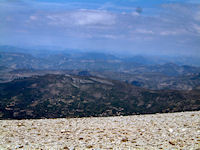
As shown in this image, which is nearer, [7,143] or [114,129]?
[7,143]

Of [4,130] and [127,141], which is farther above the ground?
[127,141]

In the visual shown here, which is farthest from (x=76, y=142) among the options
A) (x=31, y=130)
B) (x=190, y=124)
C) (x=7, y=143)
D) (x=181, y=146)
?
(x=190, y=124)

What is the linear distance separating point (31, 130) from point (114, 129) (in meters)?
8.78

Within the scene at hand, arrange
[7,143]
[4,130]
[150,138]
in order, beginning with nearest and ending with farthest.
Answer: [7,143]
[150,138]
[4,130]

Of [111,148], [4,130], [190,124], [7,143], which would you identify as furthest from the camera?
[190,124]

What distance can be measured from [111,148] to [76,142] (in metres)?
3.24

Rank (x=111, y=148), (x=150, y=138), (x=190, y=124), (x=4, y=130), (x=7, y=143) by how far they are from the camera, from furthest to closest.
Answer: (x=190, y=124), (x=4, y=130), (x=150, y=138), (x=7, y=143), (x=111, y=148)

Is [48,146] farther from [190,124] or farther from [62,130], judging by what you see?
[190,124]

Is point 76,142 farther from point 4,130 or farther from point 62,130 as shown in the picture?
point 4,130

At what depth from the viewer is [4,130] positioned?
806 inches

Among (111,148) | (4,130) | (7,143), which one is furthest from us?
(4,130)

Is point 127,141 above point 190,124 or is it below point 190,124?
above

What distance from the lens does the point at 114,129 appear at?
2138 centimetres

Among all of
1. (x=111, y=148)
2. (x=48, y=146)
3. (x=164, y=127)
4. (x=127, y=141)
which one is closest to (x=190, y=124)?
(x=164, y=127)
